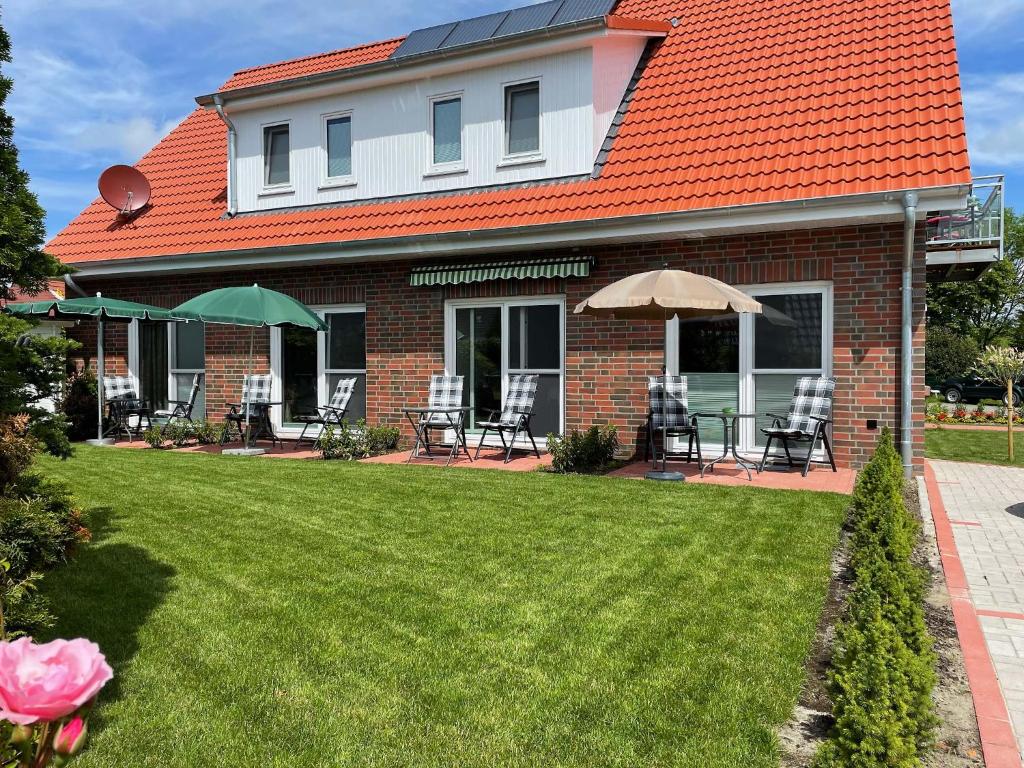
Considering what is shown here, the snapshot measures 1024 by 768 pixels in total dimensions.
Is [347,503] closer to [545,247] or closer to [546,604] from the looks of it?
[546,604]

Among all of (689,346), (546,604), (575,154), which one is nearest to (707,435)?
(689,346)

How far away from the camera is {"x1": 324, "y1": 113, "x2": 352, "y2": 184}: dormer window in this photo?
12.0m

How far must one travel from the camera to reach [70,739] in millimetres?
1224

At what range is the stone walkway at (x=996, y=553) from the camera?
11.4 feet

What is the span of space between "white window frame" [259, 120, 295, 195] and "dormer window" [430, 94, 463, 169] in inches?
100

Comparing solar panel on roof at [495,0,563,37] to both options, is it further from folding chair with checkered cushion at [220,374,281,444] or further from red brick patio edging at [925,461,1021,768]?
red brick patio edging at [925,461,1021,768]

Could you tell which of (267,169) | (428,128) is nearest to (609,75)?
(428,128)

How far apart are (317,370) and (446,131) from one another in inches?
163

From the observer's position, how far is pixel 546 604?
3990 mm

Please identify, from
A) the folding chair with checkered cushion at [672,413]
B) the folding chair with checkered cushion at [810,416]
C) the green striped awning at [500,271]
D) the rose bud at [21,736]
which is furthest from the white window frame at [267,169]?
the rose bud at [21,736]

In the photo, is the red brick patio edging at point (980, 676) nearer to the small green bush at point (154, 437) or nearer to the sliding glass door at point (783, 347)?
the sliding glass door at point (783, 347)

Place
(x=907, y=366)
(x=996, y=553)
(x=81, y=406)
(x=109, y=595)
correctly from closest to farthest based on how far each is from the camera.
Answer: (x=109, y=595)
(x=996, y=553)
(x=907, y=366)
(x=81, y=406)

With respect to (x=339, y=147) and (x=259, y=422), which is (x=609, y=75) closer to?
(x=339, y=147)

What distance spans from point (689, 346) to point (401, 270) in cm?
422
